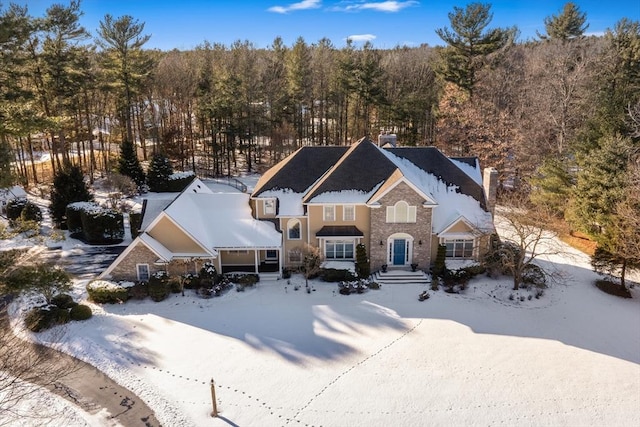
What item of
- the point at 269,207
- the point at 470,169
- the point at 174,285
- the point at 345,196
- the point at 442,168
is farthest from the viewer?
the point at 470,169

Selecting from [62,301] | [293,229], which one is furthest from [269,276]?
[62,301]

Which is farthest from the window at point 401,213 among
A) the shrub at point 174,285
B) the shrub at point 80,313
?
the shrub at point 80,313

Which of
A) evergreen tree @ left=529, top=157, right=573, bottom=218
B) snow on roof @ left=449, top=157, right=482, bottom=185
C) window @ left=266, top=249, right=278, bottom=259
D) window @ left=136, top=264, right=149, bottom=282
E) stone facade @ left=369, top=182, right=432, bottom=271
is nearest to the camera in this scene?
window @ left=136, top=264, right=149, bottom=282

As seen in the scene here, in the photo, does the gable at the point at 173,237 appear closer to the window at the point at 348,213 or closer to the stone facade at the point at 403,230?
the window at the point at 348,213

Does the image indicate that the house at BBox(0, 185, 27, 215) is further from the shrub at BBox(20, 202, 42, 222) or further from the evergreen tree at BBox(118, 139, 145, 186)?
the evergreen tree at BBox(118, 139, 145, 186)

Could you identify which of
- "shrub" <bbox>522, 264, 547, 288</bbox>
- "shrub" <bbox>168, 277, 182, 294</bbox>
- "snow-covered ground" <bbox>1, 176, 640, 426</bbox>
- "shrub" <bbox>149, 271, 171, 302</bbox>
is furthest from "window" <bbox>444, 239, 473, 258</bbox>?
"shrub" <bbox>149, 271, 171, 302</bbox>

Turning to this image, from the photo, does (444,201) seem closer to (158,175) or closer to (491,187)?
(491,187)
